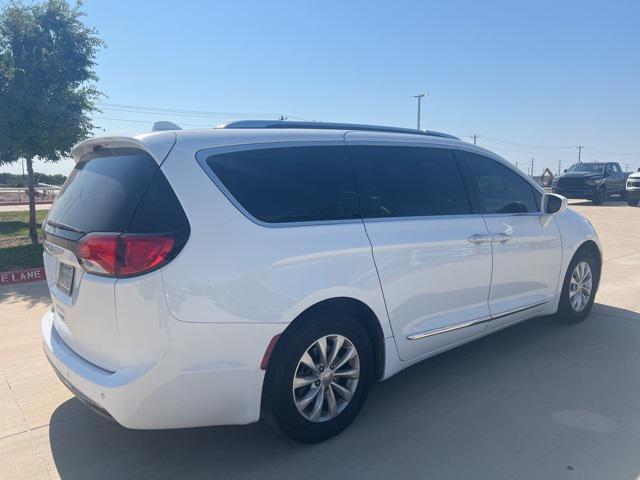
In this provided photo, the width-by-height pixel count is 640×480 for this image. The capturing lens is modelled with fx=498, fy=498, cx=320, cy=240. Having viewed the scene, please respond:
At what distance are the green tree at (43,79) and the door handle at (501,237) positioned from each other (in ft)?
28.9

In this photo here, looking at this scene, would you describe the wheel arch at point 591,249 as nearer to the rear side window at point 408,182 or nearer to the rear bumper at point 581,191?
the rear side window at point 408,182

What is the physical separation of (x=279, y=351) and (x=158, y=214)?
3.24 feet

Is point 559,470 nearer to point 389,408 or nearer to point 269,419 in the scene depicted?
point 389,408

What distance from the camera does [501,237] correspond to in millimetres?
4008

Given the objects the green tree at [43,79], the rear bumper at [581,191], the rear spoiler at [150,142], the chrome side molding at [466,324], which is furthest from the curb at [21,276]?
the rear bumper at [581,191]

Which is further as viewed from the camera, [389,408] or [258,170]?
[389,408]

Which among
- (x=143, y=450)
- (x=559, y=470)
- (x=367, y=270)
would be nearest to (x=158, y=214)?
(x=367, y=270)

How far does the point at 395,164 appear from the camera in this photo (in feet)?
11.6

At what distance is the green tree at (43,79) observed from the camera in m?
9.26

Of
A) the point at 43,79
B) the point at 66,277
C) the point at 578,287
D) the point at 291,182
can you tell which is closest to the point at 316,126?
the point at 291,182

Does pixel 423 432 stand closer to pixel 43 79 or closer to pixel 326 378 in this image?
pixel 326 378

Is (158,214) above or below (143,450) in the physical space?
above

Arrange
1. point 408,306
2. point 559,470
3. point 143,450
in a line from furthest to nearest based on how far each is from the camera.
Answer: point 408,306 → point 143,450 → point 559,470

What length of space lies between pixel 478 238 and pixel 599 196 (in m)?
21.7
